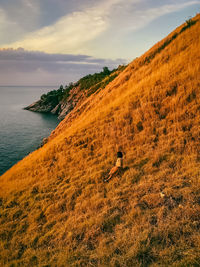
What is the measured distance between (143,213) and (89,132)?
23.4ft

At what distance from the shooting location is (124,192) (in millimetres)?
5617

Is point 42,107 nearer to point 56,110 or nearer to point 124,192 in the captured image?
point 56,110

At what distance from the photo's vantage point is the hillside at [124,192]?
3678 mm

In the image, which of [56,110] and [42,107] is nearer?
[56,110]

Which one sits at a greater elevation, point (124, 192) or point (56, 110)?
point (56, 110)

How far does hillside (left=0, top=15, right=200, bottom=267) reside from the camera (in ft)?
12.1

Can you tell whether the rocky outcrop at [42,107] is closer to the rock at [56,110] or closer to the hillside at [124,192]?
the rock at [56,110]

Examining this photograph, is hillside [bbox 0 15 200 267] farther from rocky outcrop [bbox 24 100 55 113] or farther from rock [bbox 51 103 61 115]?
rocky outcrop [bbox 24 100 55 113]

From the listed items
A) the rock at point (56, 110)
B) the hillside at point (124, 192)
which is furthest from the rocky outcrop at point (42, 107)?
the hillside at point (124, 192)

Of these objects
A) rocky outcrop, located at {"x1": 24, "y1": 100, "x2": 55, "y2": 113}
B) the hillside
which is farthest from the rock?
the hillside

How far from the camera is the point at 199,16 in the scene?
17078mm

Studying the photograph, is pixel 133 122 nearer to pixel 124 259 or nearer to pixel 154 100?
pixel 154 100

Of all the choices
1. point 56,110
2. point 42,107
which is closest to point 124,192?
point 56,110

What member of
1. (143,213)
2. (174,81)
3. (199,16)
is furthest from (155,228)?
(199,16)
